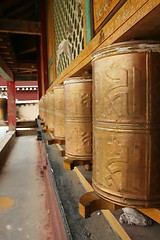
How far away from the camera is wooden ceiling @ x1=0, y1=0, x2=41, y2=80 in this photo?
6.25m

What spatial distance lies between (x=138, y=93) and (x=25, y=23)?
694 centimetres

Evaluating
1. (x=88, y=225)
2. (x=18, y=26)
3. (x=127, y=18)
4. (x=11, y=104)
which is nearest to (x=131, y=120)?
(x=127, y=18)

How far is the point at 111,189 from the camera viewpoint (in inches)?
37.0

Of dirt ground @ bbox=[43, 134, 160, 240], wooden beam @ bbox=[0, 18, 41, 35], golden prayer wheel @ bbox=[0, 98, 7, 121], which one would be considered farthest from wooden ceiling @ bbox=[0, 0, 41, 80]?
golden prayer wheel @ bbox=[0, 98, 7, 121]

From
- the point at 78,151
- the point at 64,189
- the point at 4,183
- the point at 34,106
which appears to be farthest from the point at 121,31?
the point at 34,106

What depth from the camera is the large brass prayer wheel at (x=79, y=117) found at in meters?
1.50

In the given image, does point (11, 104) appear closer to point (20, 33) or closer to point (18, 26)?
point (20, 33)

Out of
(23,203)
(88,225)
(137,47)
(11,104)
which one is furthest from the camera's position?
(11,104)

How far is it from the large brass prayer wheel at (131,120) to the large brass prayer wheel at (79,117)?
553mm

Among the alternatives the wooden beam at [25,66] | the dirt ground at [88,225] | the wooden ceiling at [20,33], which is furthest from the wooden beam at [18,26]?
the dirt ground at [88,225]

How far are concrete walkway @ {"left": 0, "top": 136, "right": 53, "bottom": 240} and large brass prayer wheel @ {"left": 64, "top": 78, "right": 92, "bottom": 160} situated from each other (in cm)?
162

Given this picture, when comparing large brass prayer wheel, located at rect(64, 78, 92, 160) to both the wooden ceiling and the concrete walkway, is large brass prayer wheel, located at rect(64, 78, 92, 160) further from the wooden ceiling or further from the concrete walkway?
the wooden ceiling

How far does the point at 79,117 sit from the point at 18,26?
599 cm

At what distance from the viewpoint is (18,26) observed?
6465 millimetres
